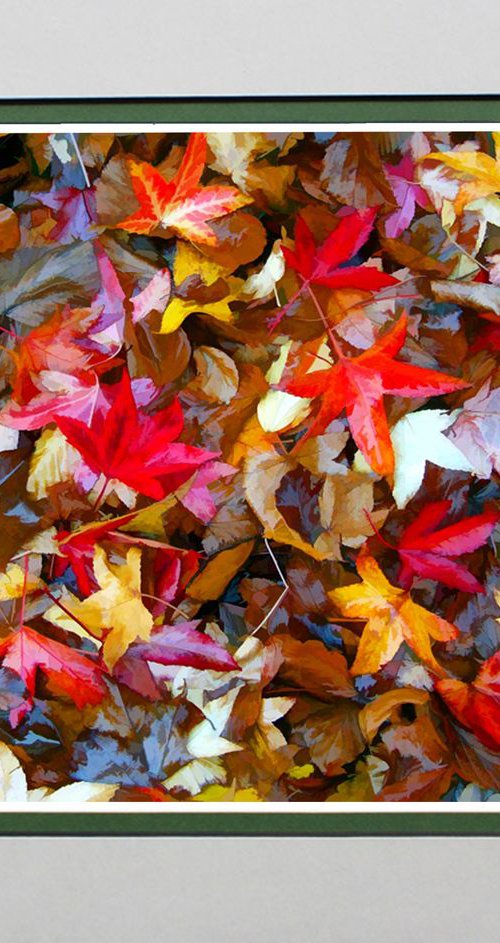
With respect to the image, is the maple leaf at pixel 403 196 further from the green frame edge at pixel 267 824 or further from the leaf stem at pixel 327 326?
the green frame edge at pixel 267 824

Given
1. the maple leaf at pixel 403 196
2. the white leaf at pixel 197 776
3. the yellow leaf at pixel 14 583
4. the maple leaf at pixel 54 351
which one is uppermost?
the maple leaf at pixel 403 196

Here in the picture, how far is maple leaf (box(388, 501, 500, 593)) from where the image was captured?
2.27ft

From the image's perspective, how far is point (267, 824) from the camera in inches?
27.1

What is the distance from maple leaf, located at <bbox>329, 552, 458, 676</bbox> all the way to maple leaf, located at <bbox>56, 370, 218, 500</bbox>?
0.16 metres

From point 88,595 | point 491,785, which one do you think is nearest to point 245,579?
point 88,595

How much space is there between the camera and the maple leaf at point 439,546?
691mm

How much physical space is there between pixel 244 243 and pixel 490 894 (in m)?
0.58

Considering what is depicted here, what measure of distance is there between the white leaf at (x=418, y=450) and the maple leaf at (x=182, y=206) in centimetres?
22

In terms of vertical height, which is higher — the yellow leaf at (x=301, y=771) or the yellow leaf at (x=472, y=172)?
the yellow leaf at (x=472, y=172)

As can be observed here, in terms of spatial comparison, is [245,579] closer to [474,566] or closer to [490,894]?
[474,566]

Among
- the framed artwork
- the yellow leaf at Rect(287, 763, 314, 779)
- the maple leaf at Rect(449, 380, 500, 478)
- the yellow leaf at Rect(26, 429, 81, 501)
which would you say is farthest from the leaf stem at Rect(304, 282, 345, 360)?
the yellow leaf at Rect(287, 763, 314, 779)

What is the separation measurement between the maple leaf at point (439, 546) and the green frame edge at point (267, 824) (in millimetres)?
190

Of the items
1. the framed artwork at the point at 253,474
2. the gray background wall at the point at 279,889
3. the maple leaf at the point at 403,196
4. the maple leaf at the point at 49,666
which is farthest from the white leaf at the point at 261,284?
the gray background wall at the point at 279,889
